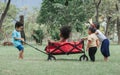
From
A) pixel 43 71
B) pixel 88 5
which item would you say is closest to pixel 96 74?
pixel 43 71

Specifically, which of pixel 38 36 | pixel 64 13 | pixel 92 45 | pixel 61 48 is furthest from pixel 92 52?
pixel 64 13

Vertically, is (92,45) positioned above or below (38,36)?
above

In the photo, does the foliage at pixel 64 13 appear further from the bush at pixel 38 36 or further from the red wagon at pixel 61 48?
the red wagon at pixel 61 48

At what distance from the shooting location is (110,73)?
905 centimetres

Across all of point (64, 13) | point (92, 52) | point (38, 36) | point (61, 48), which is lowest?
point (38, 36)

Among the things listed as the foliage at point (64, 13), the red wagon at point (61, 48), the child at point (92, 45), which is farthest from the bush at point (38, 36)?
the child at point (92, 45)

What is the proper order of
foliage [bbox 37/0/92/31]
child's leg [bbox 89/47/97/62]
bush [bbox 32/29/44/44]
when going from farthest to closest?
foliage [bbox 37/0/92/31], bush [bbox 32/29/44/44], child's leg [bbox 89/47/97/62]

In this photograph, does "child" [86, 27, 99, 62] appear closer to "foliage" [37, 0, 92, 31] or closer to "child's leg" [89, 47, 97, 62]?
"child's leg" [89, 47, 97, 62]

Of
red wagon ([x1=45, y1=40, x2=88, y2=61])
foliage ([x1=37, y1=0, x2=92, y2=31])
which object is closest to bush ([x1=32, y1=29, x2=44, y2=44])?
foliage ([x1=37, y1=0, x2=92, y2=31])

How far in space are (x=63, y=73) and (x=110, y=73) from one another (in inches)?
42.5

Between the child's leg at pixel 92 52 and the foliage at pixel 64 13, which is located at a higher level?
the child's leg at pixel 92 52

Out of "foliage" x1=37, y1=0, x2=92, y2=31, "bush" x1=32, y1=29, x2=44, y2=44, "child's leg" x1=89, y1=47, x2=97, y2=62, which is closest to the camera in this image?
"child's leg" x1=89, y1=47, x2=97, y2=62

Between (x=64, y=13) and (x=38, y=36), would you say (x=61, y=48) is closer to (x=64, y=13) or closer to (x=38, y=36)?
(x=38, y=36)

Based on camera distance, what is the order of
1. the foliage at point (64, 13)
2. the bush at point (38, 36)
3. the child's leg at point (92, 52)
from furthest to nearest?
the foliage at point (64, 13), the bush at point (38, 36), the child's leg at point (92, 52)
